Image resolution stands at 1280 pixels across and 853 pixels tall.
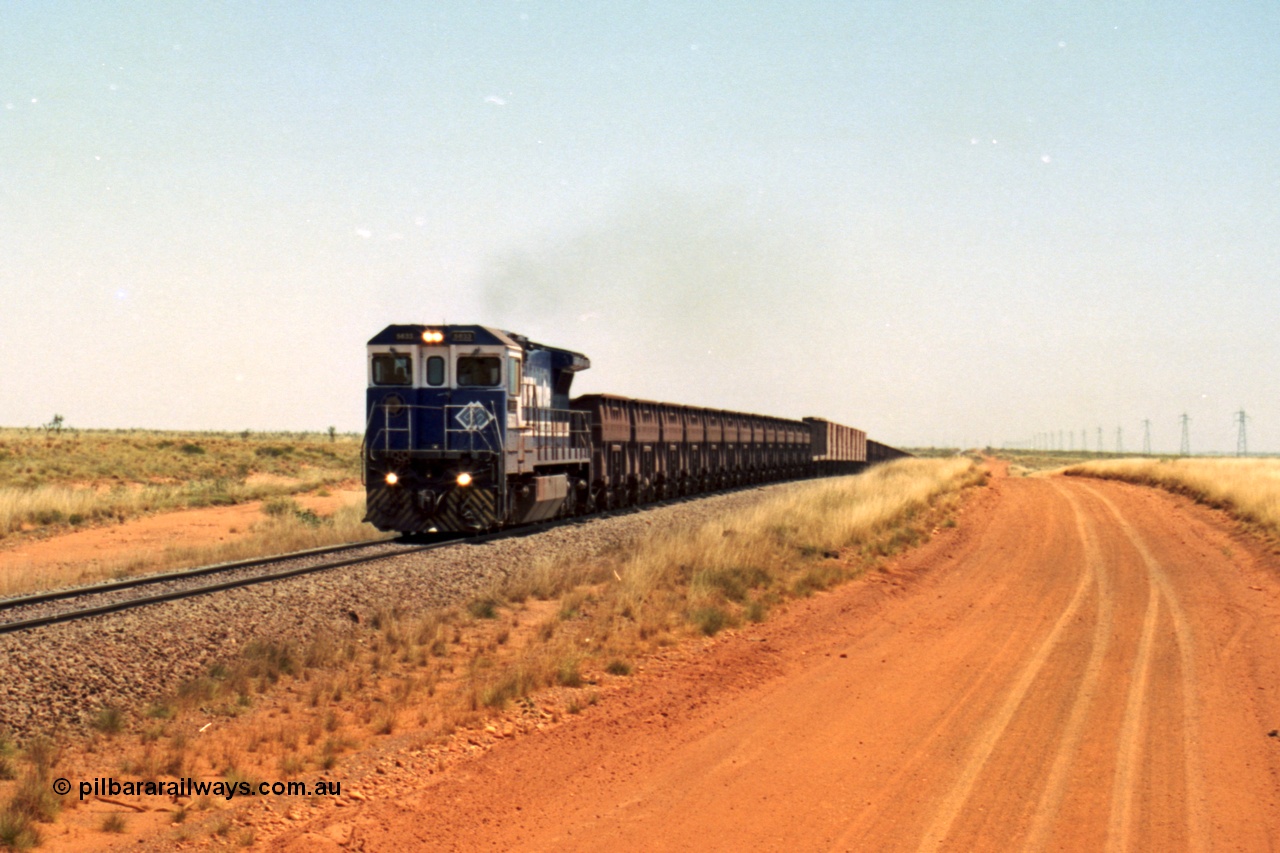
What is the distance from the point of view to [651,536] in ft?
63.7

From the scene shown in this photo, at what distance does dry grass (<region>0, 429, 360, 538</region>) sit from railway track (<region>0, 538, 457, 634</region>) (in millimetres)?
13516

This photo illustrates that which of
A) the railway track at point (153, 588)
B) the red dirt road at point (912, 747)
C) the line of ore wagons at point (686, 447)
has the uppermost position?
the line of ore wagons at point (686, 447)

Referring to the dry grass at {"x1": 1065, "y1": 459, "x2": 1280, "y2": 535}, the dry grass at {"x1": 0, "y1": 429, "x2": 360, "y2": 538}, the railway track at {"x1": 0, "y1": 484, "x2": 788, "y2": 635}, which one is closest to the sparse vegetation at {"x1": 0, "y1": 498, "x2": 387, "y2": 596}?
the railway track at {"x1": 0, "y1": 484, "x2": 788, "y2": 635}

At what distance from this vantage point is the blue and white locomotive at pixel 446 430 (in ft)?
62.9

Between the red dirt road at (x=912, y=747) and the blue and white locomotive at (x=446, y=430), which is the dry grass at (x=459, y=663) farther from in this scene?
the blue and white locomotive at (x=446, y=430)

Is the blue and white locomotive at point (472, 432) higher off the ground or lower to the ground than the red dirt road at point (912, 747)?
higher

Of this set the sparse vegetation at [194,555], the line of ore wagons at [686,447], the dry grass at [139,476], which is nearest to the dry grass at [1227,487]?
the line of ore wagons at [686,447]

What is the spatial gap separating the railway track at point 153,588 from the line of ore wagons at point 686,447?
10235mm

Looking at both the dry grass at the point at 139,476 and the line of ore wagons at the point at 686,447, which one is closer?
the line of ore wagons at the point at 686,447

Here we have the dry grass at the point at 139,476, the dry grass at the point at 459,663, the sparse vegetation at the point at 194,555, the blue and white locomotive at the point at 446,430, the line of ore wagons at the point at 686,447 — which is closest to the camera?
the dry grass at the point at 459,663

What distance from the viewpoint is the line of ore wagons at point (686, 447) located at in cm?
2688

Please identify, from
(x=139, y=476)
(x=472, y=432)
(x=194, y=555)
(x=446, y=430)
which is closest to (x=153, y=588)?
(x=194, y=555)

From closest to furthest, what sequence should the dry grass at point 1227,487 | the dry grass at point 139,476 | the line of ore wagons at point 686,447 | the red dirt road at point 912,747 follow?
the red dirt road at point 912,747 → the dry grass at point 1227,487 → the line of ore wagons at point 686,447 → the dry grass at point 139,476

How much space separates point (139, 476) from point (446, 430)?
2864 centimetres
